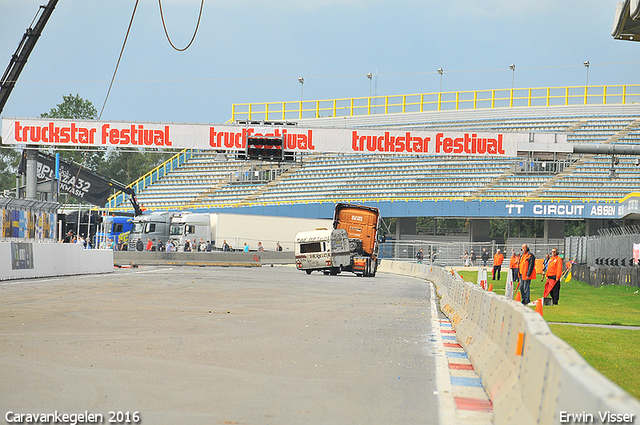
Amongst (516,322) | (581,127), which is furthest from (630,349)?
(581,127)

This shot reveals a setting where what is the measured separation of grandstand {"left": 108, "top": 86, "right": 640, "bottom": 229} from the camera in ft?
185

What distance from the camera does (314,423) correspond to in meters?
5.83

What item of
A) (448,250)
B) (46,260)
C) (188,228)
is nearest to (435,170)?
(448,250)

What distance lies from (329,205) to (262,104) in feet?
46.7

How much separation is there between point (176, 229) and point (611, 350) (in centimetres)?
4200

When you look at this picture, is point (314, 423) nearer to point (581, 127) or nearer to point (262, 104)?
point (581, 127)

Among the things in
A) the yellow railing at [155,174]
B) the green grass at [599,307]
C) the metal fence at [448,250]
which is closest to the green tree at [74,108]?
the yellow railing at [155,174]

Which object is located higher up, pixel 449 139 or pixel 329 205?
pixel 449 139

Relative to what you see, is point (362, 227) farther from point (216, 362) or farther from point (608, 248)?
point (216, 362)

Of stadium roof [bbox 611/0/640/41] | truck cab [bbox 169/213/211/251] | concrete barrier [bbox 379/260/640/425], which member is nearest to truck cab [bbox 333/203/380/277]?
truck cab [bbox 169/213/211/251]

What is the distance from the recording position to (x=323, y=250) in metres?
37.6

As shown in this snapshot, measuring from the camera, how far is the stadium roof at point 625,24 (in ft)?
47.3

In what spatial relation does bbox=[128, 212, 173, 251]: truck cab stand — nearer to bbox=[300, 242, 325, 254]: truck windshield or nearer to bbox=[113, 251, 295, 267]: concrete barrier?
bbox=[113, 251, 295, 267]: concrete barrier

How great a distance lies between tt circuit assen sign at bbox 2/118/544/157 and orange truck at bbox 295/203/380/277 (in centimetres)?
344
